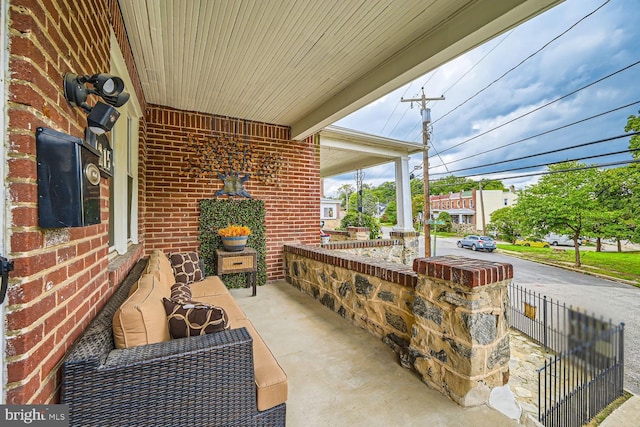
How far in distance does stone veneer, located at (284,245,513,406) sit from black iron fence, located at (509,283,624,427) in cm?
28

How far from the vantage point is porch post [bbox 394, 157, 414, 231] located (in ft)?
20.9

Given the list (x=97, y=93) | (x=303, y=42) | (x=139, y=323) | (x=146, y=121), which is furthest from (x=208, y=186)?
(x=139, y=323)

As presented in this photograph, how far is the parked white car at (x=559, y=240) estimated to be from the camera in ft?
12.1

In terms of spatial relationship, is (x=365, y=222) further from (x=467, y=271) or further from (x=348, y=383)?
(x=467, y=271)

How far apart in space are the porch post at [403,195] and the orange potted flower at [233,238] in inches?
163

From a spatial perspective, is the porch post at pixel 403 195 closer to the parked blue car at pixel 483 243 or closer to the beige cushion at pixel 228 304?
the parked blue car at pixel 483 243

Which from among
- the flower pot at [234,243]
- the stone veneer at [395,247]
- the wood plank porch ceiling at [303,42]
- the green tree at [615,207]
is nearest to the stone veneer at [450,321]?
the wood plank porch ceiling at [303,42]

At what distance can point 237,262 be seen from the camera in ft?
12.1

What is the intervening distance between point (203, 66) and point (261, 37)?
860mm

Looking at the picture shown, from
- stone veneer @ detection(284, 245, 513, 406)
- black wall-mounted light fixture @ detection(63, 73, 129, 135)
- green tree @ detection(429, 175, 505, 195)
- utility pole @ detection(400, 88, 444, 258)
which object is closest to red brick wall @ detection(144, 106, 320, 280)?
stone veneer @ detection(284, 245, 513, 406)

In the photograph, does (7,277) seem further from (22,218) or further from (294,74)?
(294,74)

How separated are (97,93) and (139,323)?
40.8 inches

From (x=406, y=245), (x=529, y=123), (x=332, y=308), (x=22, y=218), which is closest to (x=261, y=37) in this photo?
(x=22, y=218)

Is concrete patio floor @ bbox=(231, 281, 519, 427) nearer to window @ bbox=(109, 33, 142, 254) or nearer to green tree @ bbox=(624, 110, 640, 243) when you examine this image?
window @ bbox=(109, 33, 142, 254)
